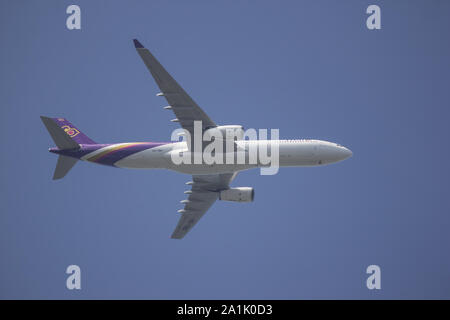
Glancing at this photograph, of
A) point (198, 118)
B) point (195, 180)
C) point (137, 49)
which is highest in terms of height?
point (137, 49)

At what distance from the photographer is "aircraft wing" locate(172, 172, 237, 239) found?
56.8m

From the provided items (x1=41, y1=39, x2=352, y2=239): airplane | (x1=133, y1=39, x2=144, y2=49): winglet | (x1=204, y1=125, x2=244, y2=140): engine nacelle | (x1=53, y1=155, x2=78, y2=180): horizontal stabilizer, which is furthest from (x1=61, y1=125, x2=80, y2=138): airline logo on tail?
(x1=133, y1=39, x2=144, y2=49): winglet

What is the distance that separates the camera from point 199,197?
57969 mm

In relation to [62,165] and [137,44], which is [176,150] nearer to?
[62,165]

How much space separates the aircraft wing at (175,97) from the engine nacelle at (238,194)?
29.9ft

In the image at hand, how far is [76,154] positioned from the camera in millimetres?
52438

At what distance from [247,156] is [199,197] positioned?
31.9ft

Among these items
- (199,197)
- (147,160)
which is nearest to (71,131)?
(147,160)

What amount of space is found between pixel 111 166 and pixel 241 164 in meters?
12.0

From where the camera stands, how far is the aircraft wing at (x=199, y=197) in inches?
2235

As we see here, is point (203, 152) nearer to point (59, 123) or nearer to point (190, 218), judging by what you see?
point (190, 218)

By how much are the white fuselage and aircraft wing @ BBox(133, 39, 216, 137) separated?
3.11 meters

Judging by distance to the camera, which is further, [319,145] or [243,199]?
[243,199]

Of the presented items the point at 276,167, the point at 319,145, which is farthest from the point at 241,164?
the point at 319,145
